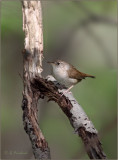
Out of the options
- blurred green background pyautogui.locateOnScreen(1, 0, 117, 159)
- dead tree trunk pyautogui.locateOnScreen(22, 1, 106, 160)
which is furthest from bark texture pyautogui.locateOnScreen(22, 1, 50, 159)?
blurred green background pyautogui.locateOnScreen(1, 0, 117, 159)

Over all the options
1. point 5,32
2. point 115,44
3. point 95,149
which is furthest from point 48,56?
point 95,149

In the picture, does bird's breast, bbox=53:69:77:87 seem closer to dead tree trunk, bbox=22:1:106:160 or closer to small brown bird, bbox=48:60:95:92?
small brown bird, bbox=48:60:95:92

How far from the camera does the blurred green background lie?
20.0 ft

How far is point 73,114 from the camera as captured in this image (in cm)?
308

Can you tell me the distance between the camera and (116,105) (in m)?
6.28

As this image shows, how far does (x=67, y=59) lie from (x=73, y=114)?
4.95m

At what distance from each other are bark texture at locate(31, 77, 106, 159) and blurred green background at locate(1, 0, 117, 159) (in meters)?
2.11

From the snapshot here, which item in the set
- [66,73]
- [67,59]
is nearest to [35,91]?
[66,73]

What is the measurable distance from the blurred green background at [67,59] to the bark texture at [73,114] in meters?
2.11

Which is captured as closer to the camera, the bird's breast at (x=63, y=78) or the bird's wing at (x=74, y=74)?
the bird's breast at (x=63, y=78)

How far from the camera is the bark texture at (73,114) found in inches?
99.8

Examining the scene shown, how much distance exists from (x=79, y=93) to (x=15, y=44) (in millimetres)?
1773

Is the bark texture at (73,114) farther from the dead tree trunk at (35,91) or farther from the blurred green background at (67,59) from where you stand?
the blurred green background at (67,59)

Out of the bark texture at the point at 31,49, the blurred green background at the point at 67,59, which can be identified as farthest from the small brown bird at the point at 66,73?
the bark texture at the point at 31,49
